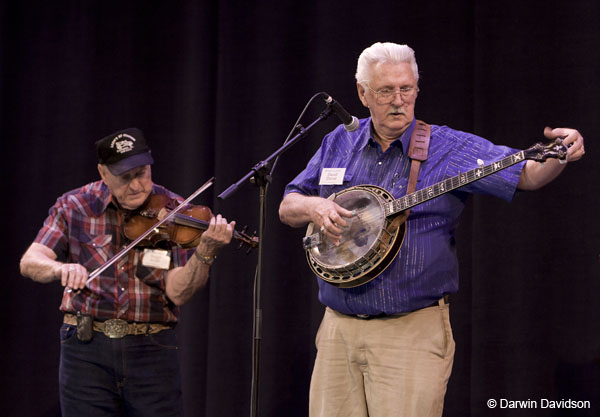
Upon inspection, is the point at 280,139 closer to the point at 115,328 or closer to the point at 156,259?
the point at 156,259

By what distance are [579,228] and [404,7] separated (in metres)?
1.48

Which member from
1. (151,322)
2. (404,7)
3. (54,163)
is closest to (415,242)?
(151,322)

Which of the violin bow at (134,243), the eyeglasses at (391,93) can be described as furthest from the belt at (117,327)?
the eyeglasses at (391,93)

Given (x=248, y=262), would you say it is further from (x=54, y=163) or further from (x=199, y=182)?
(x=54, y=163)

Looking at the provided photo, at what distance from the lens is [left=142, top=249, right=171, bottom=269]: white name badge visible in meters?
3.03

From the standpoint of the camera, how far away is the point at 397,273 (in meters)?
2.48

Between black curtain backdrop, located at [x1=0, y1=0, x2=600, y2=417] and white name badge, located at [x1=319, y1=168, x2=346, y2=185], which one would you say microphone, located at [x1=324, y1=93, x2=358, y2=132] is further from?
black curtain backdrop, located at [x1=0, y1=0, x2=600, y2=417]

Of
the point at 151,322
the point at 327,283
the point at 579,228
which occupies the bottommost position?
the point at 151,322

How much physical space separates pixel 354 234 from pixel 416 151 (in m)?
0.37

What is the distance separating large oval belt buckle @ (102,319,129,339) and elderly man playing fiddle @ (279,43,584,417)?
0.84 m

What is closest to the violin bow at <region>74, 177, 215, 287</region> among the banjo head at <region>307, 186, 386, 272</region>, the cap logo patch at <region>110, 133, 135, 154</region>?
the cap logo patch at <region>110, 133, 135, 154</region>

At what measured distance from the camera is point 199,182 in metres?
4.33

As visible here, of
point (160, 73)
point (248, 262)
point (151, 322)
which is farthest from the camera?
point (160, 73)

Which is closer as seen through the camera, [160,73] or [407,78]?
[407,78]
